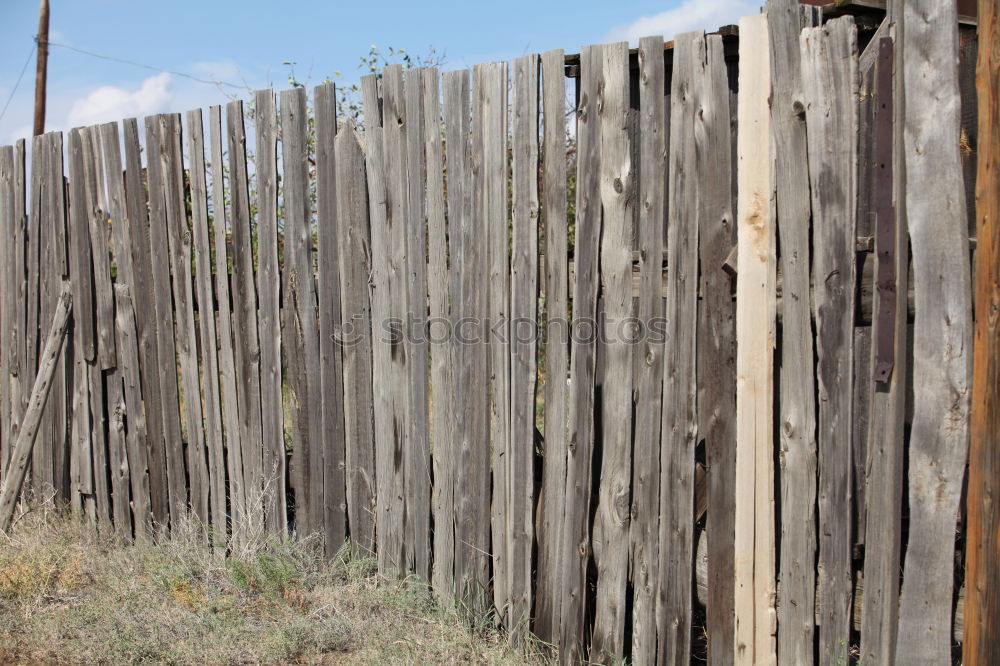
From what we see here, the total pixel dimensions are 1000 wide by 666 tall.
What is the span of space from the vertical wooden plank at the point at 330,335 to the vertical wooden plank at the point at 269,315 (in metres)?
0.29

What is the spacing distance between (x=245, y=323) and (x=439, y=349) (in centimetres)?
Result: 126

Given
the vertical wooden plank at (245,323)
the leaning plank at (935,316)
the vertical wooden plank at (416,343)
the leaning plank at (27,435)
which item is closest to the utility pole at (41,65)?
the leaning plank at (27,435)

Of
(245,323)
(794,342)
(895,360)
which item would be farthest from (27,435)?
(895,360)

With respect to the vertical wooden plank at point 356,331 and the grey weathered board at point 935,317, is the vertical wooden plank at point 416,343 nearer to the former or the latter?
the vertical wooden plank at point 356,331

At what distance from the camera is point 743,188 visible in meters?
2.82

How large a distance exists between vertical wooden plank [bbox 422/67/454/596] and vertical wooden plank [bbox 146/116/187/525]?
5.95 feet

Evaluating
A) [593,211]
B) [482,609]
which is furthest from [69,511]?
[593,211]

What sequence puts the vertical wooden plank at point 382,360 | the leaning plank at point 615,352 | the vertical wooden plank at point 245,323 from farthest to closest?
the vertical wooden plank at point 245,323 < the vertical wooden plank at point 382,360 < the leaning plank at point 615,352

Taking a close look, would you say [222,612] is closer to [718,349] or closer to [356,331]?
[356,331]

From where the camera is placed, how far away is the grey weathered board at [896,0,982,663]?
96.4 inches

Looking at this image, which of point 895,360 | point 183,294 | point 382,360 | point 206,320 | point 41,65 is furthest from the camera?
point 41,65

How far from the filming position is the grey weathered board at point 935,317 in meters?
2.45

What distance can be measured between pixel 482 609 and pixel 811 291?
190cm

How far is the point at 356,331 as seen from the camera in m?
4.05
